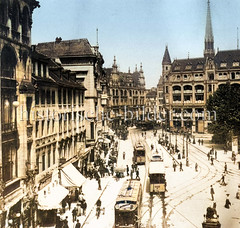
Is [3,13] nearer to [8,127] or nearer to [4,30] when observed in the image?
[4,30]

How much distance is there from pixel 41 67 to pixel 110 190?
16510 mm

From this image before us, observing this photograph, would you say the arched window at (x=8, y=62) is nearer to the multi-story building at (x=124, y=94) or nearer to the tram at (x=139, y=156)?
the tram at (x=139, y=156)

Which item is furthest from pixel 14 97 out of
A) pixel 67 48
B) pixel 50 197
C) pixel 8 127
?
pixel 67 48

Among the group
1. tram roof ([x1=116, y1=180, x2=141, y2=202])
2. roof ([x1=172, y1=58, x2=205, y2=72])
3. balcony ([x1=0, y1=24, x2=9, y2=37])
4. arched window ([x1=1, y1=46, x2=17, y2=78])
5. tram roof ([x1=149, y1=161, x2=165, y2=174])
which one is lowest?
tram roof ([x1=116, y1=180, x2=141, y2=202])

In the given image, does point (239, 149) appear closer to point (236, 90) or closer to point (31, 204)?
point (236, 90)

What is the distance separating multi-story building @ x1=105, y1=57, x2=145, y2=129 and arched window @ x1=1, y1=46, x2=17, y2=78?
78579mm

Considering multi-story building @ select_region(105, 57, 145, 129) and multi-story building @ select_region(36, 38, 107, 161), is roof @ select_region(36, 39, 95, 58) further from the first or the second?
multi-story building @ select_region(105, 57, 145, 129)

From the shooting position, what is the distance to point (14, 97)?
75.0ft

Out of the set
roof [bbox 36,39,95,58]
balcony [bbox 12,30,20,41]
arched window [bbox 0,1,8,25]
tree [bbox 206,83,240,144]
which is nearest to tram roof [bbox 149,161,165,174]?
balcony [bbox 12,30,20,41]

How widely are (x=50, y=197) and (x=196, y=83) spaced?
82821 mm

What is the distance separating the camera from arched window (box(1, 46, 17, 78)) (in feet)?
69.7

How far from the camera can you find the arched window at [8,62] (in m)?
21.2

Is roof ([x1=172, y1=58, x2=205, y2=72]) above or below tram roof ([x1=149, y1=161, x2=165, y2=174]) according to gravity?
above

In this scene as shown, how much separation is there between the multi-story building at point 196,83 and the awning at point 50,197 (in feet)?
228
